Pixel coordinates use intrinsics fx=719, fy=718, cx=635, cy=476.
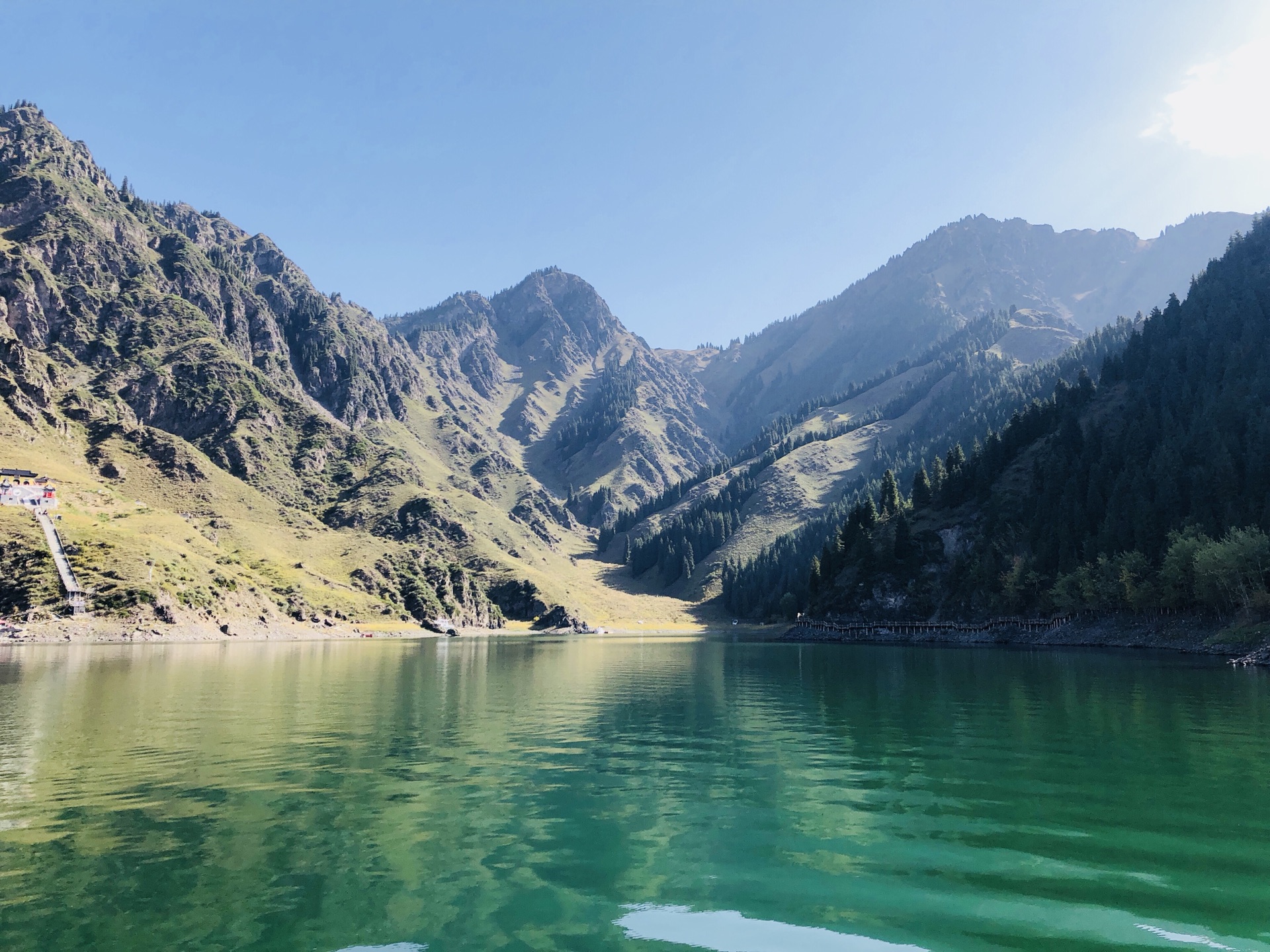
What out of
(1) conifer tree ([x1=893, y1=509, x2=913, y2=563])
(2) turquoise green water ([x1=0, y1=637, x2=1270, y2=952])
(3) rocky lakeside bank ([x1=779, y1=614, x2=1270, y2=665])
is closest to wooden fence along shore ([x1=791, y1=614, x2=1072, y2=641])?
(3) rocky lakeside bank ([x1=779, y1=614, x2=1270, y2=665])

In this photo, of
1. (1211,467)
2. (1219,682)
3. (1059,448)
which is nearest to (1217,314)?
(1059,448)

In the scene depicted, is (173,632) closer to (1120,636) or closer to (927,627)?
(927,627)

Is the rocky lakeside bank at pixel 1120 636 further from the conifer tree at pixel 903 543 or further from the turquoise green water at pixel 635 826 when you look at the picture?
the turquoise green water at pixel 635 826

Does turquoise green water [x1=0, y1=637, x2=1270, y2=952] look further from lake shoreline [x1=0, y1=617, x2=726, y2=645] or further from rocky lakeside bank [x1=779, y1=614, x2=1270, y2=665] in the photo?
lake shoreline [x1=0, y1=617, x2=726, y2=645]

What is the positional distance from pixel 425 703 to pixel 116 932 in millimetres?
39349

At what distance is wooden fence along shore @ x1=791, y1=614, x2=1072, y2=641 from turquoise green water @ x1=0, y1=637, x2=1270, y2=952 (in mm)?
100628

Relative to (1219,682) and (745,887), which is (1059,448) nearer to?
(1219,682)

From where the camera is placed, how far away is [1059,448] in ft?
582

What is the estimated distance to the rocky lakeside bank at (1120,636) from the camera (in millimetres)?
91000

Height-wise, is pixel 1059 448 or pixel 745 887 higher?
pixel 1059 448

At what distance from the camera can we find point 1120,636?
4759 inches

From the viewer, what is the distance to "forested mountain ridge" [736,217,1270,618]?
116m

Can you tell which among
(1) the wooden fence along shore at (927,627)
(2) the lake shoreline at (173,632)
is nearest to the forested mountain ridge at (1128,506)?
(1) the wooden fence along shore at (927,627)

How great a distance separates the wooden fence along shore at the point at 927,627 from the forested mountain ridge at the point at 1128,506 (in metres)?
4.16
